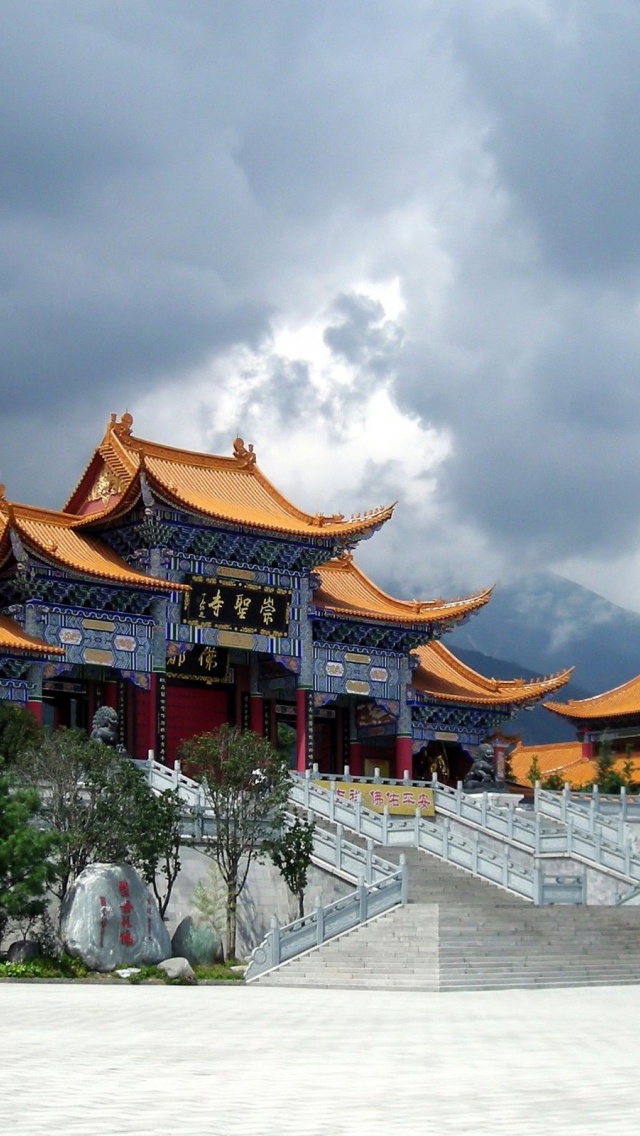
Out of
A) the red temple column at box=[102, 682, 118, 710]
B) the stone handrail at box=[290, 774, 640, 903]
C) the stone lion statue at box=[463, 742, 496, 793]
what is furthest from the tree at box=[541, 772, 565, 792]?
the red temple column at box=[102, 682, 118, 710]

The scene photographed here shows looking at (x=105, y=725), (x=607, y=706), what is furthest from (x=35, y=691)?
(x=607, y=706)

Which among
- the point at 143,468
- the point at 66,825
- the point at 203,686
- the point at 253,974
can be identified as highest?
the point at 143,468

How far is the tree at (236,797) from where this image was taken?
94.9 feet

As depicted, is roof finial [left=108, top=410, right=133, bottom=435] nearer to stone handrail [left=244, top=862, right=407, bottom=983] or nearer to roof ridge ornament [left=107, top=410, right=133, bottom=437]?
roof ridge ornament [left=107, top=410, right=133, bottom=437]

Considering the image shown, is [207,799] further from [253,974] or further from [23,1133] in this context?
[23,1133]

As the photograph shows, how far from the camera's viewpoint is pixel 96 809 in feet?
88.6

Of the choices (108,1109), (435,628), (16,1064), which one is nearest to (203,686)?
(435,628)

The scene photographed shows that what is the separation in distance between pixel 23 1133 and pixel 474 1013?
1151 centimetres

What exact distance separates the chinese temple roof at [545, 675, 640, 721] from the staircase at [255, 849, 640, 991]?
26.6 m

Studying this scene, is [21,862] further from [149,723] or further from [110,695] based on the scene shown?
[110,695]

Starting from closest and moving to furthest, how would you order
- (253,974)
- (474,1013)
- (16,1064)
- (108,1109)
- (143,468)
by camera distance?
1. (108,1109)
2. (16,1064)
3. (474,1013)
4. (253,974)
5. (143,468)

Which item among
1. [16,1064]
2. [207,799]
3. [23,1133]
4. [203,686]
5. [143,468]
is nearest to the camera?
[23,1133]

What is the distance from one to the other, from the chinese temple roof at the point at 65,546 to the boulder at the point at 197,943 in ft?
35.5

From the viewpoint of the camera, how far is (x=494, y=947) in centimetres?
2622
